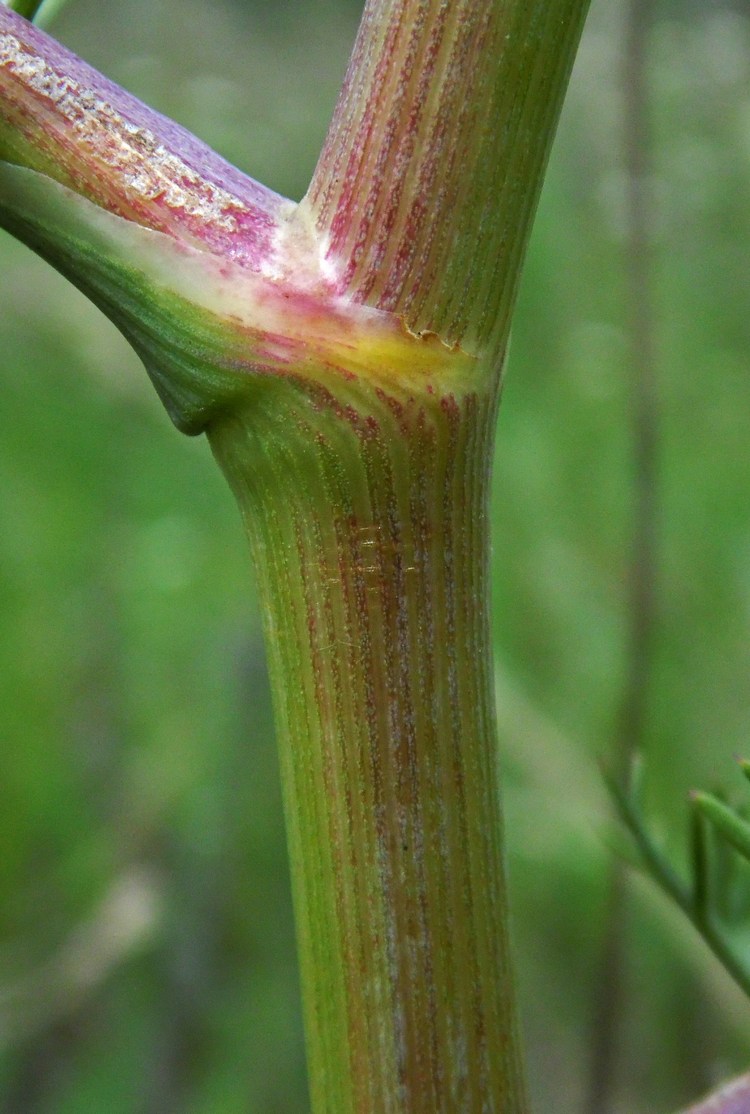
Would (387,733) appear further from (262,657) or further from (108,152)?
(262,657)

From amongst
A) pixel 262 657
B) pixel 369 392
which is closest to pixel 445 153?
pixel 369 392

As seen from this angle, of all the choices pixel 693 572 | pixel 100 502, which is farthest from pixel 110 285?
pixel 100 502

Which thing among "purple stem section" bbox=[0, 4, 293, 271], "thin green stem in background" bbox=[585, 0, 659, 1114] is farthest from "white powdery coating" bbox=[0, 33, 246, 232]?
"thin green stem in background" bbox=[585, 0, 659, 1114]

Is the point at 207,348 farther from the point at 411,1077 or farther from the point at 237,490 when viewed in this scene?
the point at 411,1077

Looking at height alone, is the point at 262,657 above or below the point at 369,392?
below

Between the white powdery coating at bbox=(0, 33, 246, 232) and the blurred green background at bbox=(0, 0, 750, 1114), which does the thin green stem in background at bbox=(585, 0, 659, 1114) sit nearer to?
the blurred green background at bbox=(0, 0, 750, 1114)

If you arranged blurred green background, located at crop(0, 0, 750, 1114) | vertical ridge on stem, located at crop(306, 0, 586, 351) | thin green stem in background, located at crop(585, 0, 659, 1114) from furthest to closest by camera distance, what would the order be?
blurred green background, located at crop(0, 0, 750, 1114) → thin green stem in background, located at crop(585, 0, 659, 1114) → vertical ridge on stem, located at crop(306, 0, 586, 351)

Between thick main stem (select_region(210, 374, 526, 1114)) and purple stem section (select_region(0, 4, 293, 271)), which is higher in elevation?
purple stem section (select_region(0, 4, 293, 271))

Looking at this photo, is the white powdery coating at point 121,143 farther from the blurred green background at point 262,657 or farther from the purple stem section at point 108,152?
the blurred green background at point 262,657
